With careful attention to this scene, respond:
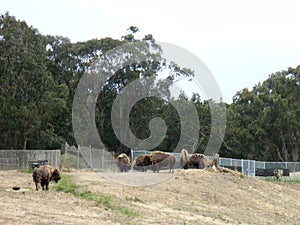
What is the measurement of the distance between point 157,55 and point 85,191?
36.4 metres

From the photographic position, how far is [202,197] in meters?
22.2

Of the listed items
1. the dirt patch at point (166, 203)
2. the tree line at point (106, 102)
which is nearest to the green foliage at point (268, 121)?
the tree line at point (106, 102)

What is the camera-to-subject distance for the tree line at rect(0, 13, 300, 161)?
45.9 metres

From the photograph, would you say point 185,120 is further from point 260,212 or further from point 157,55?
point 260,212

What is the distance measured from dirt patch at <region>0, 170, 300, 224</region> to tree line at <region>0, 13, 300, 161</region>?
22.1m

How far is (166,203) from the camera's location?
18.8m

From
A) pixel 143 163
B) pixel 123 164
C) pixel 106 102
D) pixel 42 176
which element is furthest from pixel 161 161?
pixel 106 102

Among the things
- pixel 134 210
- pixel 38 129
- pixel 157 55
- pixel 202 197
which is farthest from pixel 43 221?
pixel 157 55

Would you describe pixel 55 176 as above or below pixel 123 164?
below

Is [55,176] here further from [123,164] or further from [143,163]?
[123,164]

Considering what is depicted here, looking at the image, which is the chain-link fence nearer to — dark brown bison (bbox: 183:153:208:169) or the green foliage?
dark brown bison (bbox: 183:153:208:169)

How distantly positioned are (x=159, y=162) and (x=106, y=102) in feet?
77.5

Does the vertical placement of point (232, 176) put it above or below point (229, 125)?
below

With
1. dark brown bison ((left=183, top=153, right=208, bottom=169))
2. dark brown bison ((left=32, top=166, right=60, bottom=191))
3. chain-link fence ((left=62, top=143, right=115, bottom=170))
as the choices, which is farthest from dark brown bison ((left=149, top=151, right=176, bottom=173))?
dark brown bison ((left=32, top=166, right=60, bottom=191))
